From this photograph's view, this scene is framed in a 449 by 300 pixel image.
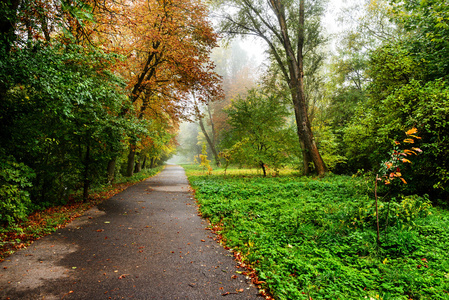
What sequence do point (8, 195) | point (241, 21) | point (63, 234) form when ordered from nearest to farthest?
1. point (8, 195)
2. point (63, 234)
3. point (241, 21)

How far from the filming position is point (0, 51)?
351 cm

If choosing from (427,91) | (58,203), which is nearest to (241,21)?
(427,91)

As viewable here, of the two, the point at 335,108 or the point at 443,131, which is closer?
the point at 443,131

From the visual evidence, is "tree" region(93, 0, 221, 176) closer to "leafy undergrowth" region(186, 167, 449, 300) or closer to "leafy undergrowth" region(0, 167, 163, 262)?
"leafy undergrowth" region(0, 167, 163, 262)

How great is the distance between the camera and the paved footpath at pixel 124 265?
2.62 metres

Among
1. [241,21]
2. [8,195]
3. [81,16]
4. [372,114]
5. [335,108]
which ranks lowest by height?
[8,195]

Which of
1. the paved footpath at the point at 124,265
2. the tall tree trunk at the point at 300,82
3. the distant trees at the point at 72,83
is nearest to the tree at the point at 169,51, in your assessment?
the distant trees at the point at 72,83

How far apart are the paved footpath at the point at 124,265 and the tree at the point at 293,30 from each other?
898 centimetres

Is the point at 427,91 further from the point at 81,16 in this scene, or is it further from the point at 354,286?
the point at 81,16

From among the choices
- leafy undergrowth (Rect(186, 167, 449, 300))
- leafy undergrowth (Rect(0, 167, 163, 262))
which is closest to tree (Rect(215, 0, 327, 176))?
leafy undergrowth (Rect(186, 167, 449, 300))

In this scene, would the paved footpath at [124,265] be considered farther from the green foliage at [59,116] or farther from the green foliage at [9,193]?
the green foliage at [59,116]

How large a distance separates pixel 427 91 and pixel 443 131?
1.24 meters

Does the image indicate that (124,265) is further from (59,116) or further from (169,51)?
(169,51)

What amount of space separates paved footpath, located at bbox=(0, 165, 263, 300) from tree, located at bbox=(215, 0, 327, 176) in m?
8.98
